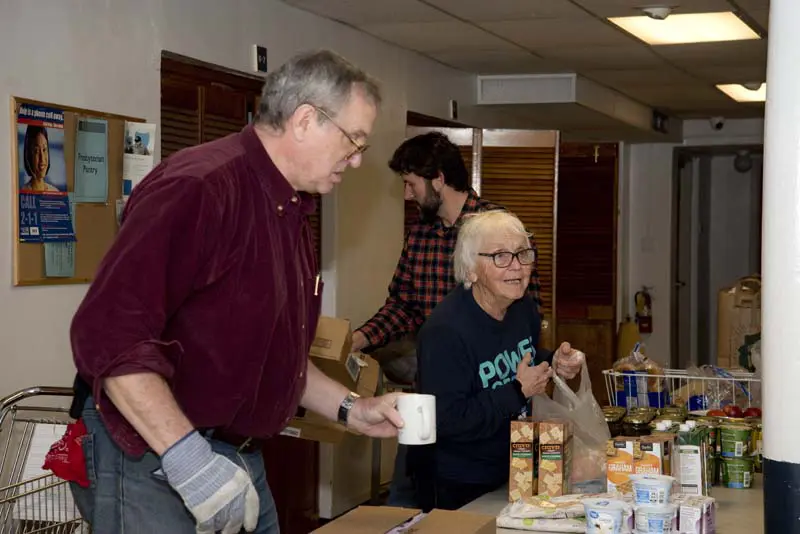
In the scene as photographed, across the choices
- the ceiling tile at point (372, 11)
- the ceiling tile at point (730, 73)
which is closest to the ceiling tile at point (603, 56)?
the ceiling tile at point (730, 73)

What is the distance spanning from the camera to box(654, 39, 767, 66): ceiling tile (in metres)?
6.03

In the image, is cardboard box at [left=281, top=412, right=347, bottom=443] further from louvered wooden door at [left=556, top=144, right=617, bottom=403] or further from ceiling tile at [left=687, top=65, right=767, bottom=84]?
louvered wooden door at [left=556, top=144, right=617, bottom=403]

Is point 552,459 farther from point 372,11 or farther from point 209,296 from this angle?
point 372,11

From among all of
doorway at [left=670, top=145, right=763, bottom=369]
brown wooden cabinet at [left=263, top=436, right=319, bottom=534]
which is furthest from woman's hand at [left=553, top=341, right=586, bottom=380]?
doorway at [left=670, top=145, right=763, bottom=369]

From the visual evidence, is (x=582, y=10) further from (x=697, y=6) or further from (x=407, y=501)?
(x=407, y=501)

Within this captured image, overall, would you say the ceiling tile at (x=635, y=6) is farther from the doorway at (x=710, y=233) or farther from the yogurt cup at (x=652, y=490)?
the doorway at (x=710, y=233)

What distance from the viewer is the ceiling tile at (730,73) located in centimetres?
687

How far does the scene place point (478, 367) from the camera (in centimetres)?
304

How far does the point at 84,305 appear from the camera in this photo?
170cm

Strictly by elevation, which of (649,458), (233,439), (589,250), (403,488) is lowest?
(403,488)

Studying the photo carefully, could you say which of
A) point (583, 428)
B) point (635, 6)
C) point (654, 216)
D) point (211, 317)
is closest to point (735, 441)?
point (583, 428)

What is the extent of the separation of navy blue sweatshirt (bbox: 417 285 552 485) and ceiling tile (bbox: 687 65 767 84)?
14.0ft

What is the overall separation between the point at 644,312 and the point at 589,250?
1722mm

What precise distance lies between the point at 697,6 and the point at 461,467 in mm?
2849
